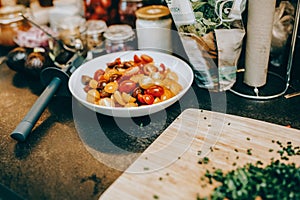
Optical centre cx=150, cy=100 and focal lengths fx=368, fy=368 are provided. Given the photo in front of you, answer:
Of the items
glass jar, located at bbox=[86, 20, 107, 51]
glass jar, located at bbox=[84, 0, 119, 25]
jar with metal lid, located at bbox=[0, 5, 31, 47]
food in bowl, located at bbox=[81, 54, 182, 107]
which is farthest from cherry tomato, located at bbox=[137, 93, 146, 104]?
jar with metal lid, located at bbox=[0, 5, 31, 47]

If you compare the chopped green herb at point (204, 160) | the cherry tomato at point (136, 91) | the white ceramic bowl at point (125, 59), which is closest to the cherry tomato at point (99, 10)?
the white ceramic bowl at point (125, 59)

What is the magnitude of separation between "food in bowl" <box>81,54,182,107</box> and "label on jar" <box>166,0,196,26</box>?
5.4 inches

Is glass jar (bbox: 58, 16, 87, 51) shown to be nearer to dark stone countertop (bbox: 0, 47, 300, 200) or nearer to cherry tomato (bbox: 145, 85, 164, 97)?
dark stone countertop (bbox: 0, 47, 300, 200)

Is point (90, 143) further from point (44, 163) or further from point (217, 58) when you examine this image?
point (217, 58)

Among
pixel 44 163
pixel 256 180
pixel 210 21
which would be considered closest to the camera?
pixel 256 180

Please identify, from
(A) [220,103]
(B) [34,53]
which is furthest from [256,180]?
(B) [34,53]

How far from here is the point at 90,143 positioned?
819 millimetres

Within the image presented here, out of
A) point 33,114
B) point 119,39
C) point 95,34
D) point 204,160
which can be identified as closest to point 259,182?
point 204,160

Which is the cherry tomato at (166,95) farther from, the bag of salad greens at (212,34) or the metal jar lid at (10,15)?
the metal jar lid at (10,15)

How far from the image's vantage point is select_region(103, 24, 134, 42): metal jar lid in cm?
110

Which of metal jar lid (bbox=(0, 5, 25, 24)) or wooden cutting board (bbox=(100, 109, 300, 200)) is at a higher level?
metal jar lid (bbox=(0, 5, 25, 24))

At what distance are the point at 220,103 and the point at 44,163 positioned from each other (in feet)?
1.46

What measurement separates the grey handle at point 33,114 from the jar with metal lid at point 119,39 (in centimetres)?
23

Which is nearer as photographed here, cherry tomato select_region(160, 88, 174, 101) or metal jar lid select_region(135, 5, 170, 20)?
cherry tomato select_region(160, 88, 174, 101)
